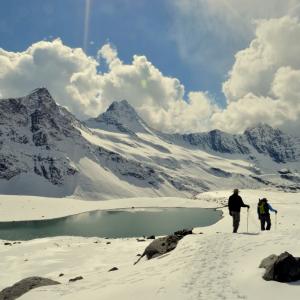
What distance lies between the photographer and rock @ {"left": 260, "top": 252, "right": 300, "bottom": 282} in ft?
62.1

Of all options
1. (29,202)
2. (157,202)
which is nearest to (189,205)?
(157,202)

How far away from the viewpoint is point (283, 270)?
751 inches

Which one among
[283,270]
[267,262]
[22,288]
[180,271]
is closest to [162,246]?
[180,271]

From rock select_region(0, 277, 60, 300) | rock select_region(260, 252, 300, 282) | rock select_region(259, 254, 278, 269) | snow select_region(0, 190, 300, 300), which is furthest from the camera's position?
rock select_region(0, 277, 60, 300)

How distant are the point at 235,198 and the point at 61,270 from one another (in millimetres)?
13022

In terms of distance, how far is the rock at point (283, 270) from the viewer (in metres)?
18.9

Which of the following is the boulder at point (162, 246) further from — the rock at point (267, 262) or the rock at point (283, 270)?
the rock at point (283, 270)

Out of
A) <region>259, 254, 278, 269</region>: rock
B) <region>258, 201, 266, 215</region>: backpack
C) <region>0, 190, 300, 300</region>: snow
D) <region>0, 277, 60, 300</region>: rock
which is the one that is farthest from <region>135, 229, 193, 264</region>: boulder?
<region>258, 201, 266, 215</region>: backpack

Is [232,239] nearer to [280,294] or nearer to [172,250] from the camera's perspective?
[172,250]

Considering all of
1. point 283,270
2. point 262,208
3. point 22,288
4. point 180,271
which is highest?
point 262,208

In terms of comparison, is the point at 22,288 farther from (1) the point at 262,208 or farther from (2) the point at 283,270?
(1) the point at 262,208

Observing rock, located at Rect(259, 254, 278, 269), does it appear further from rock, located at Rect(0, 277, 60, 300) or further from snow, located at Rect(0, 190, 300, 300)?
rock, located at Rect(0, 277, 60, 300)

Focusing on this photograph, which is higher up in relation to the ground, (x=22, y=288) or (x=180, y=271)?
(x=180, y=271)

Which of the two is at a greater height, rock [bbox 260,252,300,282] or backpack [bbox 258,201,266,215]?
backpack [bbox 258,201,266,215]
